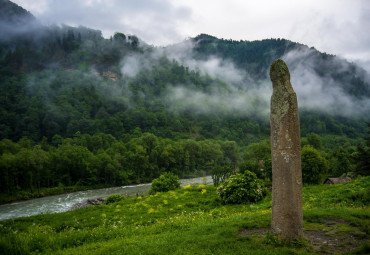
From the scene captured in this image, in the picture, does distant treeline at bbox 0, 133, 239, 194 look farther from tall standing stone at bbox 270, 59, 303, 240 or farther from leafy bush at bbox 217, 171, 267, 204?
tall standing stone at bbox 270, 59, 303, 240

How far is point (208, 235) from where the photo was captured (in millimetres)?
9883

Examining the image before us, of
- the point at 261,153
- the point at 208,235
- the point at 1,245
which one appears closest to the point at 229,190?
the point at 208,235

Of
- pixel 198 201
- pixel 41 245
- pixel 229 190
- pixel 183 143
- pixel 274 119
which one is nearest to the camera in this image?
pixel 274 119

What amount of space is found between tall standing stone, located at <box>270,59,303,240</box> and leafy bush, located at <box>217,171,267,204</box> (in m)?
13.9

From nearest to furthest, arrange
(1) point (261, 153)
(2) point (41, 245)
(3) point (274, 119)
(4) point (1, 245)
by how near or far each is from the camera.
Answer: (4) point (1, 245) < (3) point (274, 119) < (2) point (41, 245) < (1) point (261, 153)

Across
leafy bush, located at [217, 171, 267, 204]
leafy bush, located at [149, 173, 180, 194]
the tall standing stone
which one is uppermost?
the tall standing stone

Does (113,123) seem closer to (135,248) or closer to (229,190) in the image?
(229,190)

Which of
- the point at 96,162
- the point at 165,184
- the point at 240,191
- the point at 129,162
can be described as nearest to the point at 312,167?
the point at 165,184

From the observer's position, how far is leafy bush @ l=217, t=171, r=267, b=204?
2264 centimetres

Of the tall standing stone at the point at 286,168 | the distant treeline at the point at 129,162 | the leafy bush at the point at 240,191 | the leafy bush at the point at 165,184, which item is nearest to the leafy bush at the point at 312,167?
the distant treeline at the point at 129,162

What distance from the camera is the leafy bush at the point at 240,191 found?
74.3ft

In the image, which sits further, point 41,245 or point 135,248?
point 41,245

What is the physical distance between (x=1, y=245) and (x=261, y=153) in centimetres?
9375

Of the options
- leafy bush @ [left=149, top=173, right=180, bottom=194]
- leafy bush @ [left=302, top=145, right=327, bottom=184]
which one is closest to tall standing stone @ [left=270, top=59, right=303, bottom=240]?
leafy bush @ [left=149, top=173, right=180, bottom=194]
